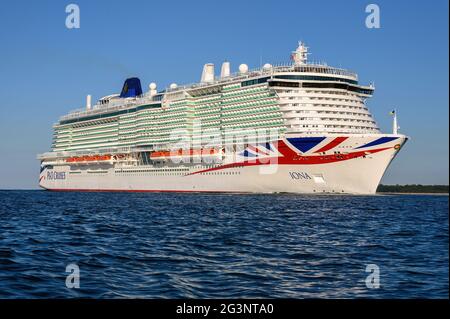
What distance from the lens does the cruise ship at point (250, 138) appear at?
63.4 metres

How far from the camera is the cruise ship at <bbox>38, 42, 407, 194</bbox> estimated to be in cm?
6341

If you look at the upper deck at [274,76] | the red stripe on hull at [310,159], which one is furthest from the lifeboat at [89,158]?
the red stripe on hull at [310,159]

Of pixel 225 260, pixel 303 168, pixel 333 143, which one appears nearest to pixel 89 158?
pixel 303 168

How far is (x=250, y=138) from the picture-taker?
7219 centimetres

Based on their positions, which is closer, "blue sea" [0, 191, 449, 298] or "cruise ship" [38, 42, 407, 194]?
"blue sea" [0, 191, 449, 298]

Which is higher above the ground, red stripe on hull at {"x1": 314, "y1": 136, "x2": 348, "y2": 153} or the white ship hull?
red stripe on hull at {"x1": 314, "y1": 136, "x2": 348, "y2": 153}

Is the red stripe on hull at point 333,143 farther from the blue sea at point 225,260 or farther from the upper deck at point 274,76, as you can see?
the blue sea at point 225,260

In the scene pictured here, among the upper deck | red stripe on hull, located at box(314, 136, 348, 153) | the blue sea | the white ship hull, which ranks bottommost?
the blue sea

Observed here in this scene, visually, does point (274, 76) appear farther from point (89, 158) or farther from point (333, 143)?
point (89, 158)

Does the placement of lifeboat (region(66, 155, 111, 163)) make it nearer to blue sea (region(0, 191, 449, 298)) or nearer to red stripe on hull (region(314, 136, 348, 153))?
red stripe on hull (region(314, 136, 348, 153))

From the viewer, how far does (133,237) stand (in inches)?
860

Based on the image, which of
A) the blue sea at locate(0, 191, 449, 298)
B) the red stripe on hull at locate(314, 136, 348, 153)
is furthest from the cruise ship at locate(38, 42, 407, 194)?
the blue sea at locate(0, 191, 449, 298)

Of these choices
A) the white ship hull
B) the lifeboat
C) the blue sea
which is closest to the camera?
the blue sea

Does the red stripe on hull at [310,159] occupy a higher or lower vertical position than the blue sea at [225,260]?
higher
